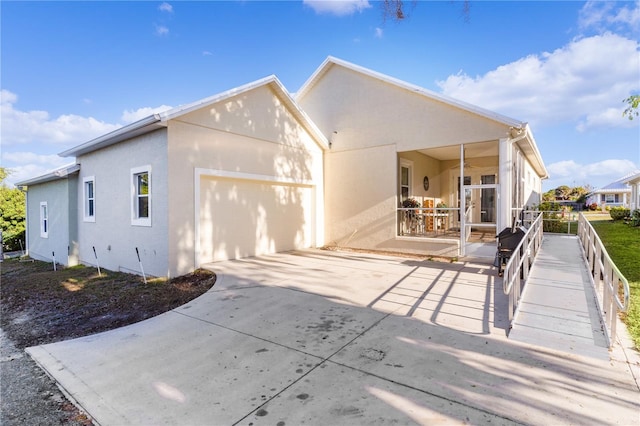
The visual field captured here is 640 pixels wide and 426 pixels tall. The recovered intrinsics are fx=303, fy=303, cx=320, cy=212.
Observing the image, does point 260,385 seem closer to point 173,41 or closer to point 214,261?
point 214,261

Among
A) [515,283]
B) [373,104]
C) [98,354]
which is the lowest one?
[98,354]

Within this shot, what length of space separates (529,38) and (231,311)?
12520 mm

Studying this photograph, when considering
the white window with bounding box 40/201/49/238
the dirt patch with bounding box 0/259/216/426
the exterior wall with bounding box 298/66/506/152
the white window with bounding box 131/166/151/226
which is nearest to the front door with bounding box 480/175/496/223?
the exterior wall with bounding box 298/66/506/152

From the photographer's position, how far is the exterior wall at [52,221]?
1144 centimetres

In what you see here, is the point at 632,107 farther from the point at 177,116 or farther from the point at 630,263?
the point at 177,116

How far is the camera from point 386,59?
11.8 metres

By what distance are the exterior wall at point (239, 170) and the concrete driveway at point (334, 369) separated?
2995mm

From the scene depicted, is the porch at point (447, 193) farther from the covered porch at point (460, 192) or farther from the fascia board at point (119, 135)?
the fascia board at point (119, 135)

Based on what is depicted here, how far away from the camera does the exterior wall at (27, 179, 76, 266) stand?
11438mm

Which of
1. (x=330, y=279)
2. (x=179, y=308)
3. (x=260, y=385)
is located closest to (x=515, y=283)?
(x=330, y=279)

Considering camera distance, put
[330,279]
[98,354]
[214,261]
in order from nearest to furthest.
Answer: [98,354], [330,279], [214,261]

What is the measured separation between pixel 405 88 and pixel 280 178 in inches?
206

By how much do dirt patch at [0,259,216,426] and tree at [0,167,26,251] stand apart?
1161 cm

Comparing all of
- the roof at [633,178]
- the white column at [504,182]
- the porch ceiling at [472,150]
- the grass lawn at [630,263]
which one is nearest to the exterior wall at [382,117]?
the white column at [504,182]
